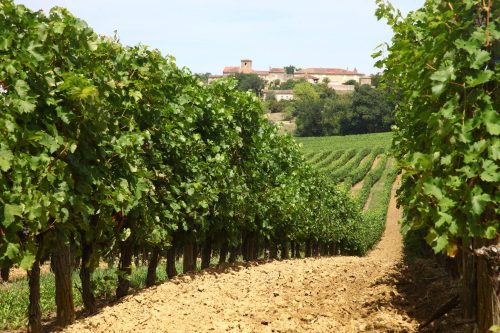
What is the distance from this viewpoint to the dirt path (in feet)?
25.7

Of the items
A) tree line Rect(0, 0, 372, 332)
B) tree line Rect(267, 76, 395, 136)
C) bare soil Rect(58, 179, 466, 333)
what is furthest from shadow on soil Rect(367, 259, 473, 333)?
tree line Rect(267, 76, 395, 136)

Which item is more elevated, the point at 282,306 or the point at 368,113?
the point at 368,113

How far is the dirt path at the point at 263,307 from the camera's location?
784 cm

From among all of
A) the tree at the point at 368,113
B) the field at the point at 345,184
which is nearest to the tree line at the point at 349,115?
the tree at the point at 368,113

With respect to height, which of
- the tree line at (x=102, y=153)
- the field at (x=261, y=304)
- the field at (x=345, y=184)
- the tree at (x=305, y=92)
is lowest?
the field at (x=345, y=184)

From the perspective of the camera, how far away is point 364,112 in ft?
396

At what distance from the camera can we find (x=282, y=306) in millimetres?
9250

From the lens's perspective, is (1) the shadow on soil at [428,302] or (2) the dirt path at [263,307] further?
(2) the dirt path at [263,307]

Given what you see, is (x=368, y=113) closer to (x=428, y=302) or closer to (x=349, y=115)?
(x=349, y=115)

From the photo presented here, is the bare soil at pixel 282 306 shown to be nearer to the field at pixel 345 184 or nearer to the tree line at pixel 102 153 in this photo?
the tree line at pixel 102 153

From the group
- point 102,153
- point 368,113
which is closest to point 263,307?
point 102,153

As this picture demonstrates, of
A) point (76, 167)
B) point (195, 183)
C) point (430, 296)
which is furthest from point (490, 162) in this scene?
point (195, 183)

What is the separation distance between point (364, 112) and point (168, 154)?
112 meters

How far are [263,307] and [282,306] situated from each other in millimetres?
345
